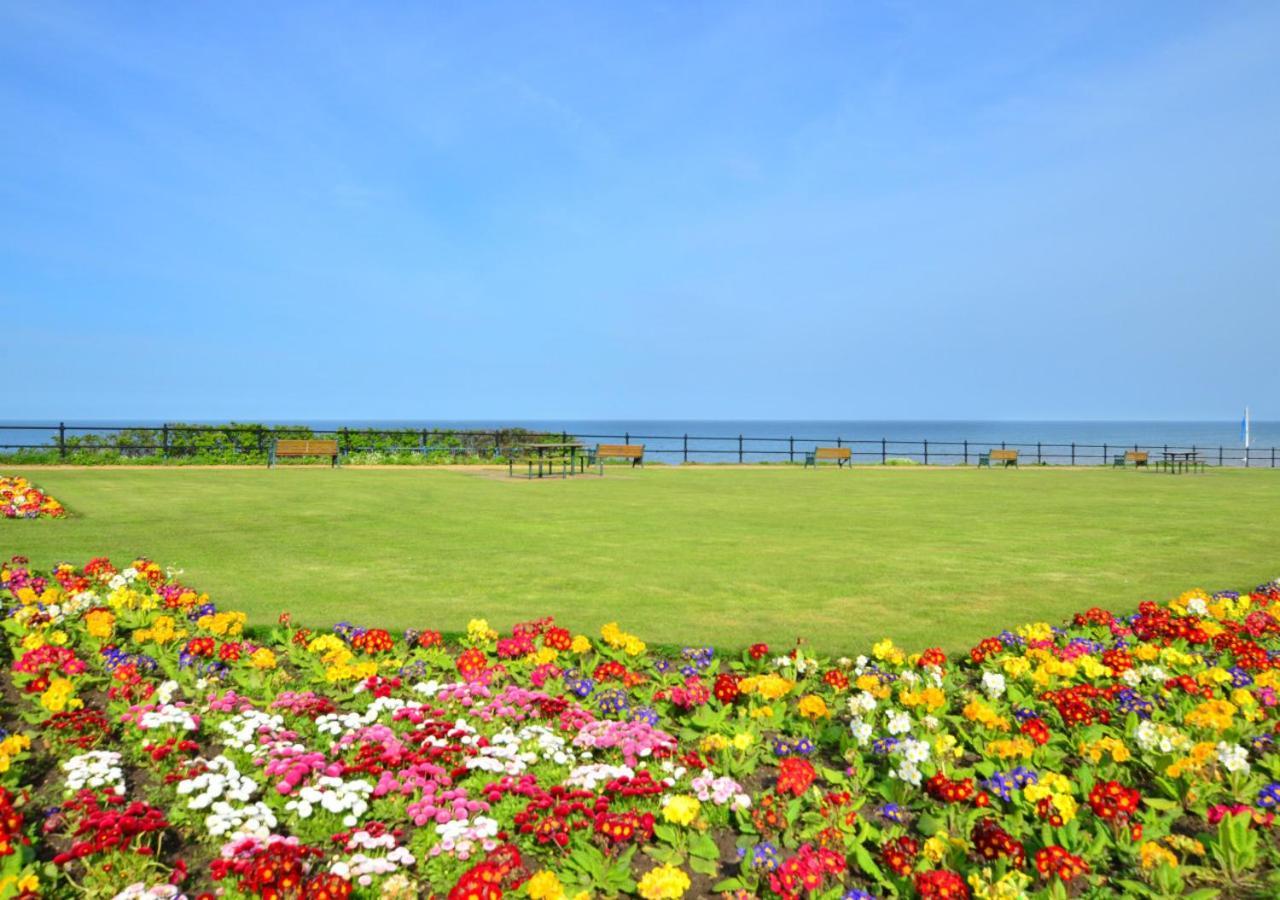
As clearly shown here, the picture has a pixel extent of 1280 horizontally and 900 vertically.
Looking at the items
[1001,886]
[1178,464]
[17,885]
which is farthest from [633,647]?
[1178,464]

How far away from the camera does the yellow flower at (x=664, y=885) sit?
2883 millimetres

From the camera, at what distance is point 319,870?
126 inches

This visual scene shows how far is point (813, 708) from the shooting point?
175 inches

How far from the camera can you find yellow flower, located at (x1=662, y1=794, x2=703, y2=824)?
3.38 m

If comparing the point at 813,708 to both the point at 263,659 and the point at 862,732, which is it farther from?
the point at 263,659

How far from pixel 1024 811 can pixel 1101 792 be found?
13.0 inches

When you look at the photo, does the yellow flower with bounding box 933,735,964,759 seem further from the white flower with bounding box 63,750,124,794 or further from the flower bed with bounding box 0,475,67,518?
the flower bed with bounding box 0,475,67,518

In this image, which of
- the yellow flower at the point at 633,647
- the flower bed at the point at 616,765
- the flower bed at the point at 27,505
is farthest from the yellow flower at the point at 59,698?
the flower bed at the point at 27,505

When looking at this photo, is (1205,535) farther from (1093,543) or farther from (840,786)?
(840,786)

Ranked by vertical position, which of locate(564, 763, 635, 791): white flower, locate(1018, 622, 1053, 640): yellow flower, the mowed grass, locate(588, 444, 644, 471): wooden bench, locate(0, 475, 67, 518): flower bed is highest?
locate(588, 444, 644, 471): wooden bench

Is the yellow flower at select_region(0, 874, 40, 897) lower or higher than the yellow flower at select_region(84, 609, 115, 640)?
lower

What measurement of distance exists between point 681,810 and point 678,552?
6.54 m

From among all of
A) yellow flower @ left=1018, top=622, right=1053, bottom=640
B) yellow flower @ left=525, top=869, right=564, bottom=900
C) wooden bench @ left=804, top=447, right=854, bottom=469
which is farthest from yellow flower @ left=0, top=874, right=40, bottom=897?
wooden bench @ left=804, top=447, right=854, bottom=469

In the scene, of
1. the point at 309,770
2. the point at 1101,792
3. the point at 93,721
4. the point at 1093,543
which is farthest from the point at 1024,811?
the point at 1093,543
